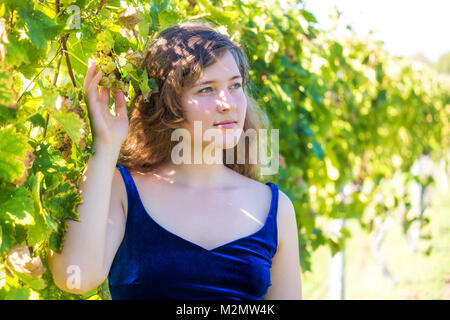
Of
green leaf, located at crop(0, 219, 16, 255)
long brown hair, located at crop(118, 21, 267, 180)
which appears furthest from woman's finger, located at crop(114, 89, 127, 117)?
green leaf, located at crop(0, 219, 16, 255)

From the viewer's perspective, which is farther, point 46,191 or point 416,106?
point 416,106

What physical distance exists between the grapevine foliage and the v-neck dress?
168 millimetres

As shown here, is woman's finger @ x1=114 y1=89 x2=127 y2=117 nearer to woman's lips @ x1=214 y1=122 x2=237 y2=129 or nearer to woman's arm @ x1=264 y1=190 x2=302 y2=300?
woman's lips @ x1=214 y1=122 x2=237 y2=129

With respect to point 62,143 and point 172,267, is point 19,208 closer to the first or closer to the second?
point 62,143

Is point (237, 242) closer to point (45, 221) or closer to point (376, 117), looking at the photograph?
point (45, 221)

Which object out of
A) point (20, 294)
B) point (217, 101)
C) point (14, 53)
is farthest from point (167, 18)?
point (20, 294)

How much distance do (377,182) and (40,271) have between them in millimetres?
4576

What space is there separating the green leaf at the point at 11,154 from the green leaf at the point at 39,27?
171 mm

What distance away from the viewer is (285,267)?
158cm

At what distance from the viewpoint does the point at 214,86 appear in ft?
4.86

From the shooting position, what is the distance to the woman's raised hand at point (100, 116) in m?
1.22

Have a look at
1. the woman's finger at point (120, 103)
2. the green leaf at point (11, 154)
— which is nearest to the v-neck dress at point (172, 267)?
the woman's finger at point (120, 103)

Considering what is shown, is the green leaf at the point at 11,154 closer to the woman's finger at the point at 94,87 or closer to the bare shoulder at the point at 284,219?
the woman's finger at the point at 94,87
